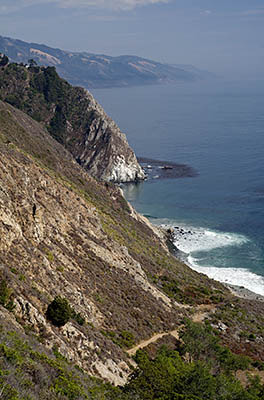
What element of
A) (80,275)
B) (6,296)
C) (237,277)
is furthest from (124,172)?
(6,296)

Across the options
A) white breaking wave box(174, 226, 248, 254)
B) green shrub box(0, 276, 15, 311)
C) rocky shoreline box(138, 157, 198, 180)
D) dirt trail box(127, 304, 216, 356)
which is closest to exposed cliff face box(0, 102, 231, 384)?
green shrub box(0, 276, 15, 311)

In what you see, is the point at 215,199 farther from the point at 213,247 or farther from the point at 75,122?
the point at 75,122

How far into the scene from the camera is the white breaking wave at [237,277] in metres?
65.3

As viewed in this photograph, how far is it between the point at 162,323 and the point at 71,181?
3503 centimetres

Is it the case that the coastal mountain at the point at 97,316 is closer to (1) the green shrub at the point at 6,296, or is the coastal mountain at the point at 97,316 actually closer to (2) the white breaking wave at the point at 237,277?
(1) the green shrub at the point at 6,296

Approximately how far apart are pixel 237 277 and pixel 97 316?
40083 mm

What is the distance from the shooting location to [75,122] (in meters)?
133

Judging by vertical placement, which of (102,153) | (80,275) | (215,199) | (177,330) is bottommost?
(215,199)

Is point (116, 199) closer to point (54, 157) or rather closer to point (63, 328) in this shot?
point (54, 157)

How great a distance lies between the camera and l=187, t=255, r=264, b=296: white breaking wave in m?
65.3

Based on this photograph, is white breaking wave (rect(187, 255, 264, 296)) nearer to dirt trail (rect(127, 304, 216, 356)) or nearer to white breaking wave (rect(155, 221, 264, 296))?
white breaking wave (rect(155, 221, 264, 296))

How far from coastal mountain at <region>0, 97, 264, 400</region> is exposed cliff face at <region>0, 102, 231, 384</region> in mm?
112

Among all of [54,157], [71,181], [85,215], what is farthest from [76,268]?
[54,157]

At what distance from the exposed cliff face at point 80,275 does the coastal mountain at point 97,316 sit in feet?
0.37
